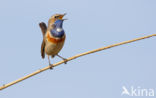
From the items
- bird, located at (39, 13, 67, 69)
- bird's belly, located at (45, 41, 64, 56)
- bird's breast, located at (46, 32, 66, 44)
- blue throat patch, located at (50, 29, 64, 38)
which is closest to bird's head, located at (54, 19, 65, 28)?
bird, located at (39, 13, 67, 69)

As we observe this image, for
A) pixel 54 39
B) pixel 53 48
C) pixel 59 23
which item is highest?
pixel 59 23

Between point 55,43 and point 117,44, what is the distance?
4241 mm

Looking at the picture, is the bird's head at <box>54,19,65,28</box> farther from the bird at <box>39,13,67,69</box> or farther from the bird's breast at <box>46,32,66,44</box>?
the bird's breast at <box>46,32,66,44</box>

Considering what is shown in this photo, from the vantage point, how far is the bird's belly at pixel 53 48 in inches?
367

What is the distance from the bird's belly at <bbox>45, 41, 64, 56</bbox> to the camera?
9.32 m

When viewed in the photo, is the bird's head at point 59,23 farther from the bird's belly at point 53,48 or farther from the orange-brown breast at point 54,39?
the bird's belly at point 53,48

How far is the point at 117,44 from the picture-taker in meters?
5.24

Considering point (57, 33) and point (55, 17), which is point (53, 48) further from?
point (55, 17)

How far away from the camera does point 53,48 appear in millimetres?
9539

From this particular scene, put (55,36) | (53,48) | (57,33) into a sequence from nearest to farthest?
1. (57,33)
2. (55,36)
3. (53,48)

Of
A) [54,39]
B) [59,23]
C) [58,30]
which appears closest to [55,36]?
[54,39]

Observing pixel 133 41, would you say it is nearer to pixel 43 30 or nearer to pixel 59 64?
pixel 59 64

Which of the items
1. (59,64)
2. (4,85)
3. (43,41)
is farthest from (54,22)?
(4,85)

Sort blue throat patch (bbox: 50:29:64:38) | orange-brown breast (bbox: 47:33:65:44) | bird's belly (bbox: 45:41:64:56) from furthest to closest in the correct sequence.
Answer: bird's belly (bbox: 45:41:64:56) → orange-brown breast (bbox: 47:33:65:44) → blue throat patch (bbox: 50:29:64:38)
